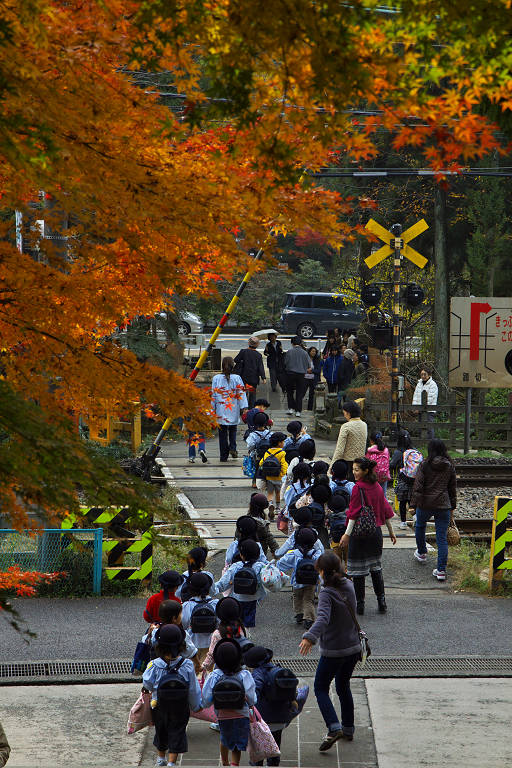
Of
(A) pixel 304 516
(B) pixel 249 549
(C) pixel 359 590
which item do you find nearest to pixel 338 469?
(A) pixel 304 516

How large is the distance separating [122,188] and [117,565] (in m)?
6.43

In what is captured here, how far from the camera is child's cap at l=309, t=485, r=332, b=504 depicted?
34.1 ft

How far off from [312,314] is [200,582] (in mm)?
33403

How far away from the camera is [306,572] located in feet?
31.2

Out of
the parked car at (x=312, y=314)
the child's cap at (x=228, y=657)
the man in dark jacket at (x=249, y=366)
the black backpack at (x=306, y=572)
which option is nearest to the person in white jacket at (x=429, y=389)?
the man in dark jacket at (x=249, y=366)

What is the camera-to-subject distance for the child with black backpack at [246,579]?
27.4 feet

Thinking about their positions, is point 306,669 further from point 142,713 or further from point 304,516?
point 142,713

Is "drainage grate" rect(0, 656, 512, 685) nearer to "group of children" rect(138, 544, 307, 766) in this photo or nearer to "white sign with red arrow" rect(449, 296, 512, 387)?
"group of children" rect(138, 544, 307, 766)

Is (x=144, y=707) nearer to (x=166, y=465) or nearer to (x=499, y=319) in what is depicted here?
(x=166, y=465)

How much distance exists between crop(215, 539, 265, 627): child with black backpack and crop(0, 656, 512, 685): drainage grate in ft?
2.80

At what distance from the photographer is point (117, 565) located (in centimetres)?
1114

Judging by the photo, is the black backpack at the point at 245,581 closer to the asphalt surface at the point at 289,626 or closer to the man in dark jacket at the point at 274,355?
the asphalt surface at the point at 289,626

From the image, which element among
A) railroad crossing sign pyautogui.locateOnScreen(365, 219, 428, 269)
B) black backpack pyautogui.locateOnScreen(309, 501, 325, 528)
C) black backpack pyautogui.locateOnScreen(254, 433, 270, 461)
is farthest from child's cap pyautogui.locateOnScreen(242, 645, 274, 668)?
railroad crossing sign pyautogui.locateOnScreen(365, 219, 428, 269)

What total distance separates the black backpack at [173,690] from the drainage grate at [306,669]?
2.40 metres
